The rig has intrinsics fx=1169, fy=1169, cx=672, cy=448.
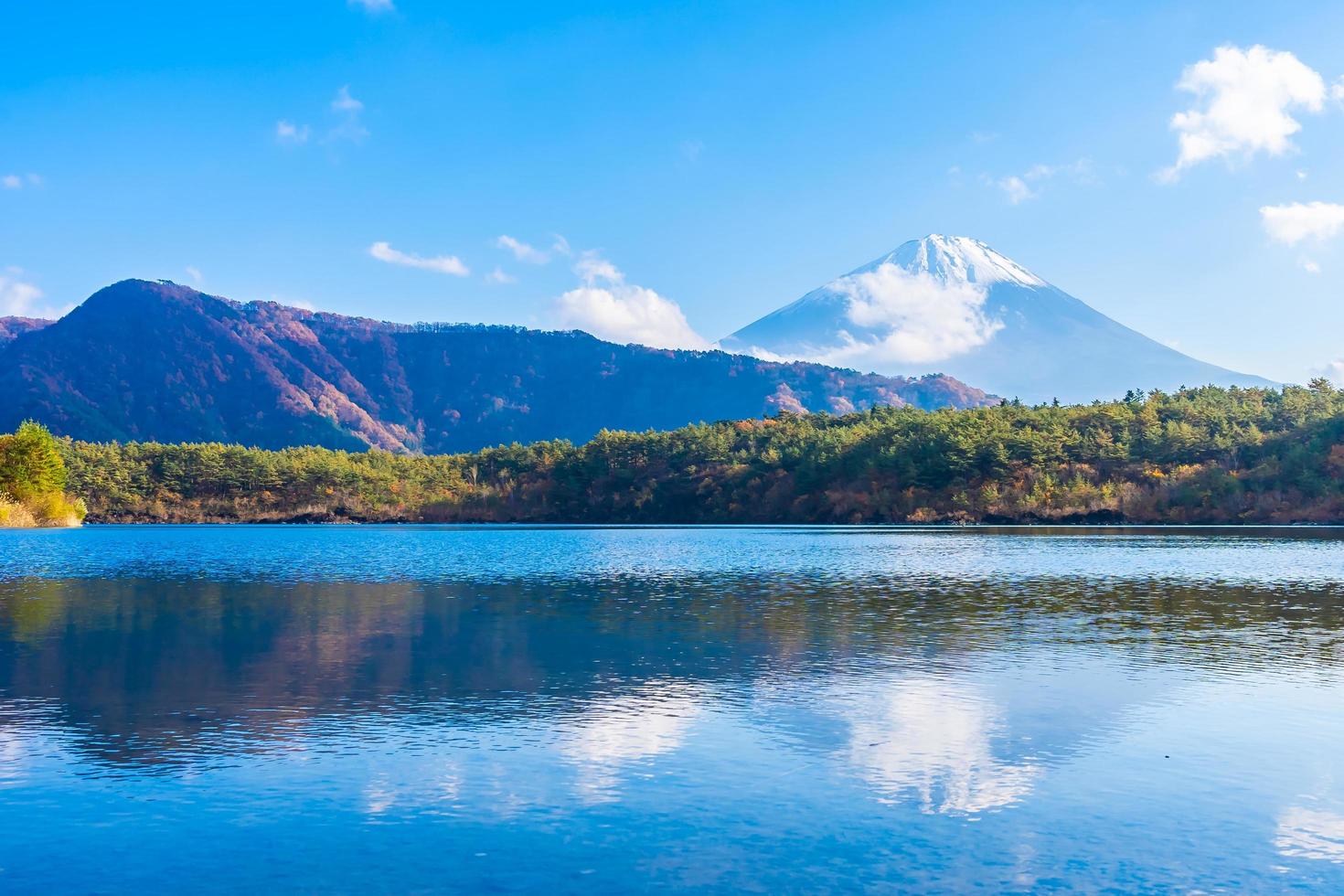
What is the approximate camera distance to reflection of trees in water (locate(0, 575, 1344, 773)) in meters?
20.8

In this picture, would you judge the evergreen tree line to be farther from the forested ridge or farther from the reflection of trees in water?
the reflection of trees in water

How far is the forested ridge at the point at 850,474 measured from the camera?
124 metres

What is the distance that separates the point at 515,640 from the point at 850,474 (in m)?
125

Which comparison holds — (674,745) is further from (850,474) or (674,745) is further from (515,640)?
(850,474)

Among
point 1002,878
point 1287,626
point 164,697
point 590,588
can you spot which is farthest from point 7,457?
point 1002,878

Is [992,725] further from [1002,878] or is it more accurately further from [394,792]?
[394,792]

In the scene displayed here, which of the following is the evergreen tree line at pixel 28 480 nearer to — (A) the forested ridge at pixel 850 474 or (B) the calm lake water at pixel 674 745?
(A) the forested ridge at pixel 850 474

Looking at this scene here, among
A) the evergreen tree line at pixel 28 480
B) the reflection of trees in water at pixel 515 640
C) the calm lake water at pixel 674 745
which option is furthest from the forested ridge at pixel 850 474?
the calm lake water at pixel 674 745

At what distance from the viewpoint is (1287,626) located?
32875mm

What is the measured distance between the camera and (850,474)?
502 feet

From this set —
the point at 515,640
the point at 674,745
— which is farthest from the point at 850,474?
the point at 674,745

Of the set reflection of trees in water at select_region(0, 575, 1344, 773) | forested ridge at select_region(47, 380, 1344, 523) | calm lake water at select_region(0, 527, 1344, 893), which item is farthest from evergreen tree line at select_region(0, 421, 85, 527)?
calm lake water at select_region(0, 527, 1344, 893)

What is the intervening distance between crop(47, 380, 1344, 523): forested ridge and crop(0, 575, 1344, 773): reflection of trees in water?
280 ft

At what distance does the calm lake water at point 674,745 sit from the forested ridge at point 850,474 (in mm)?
91124
